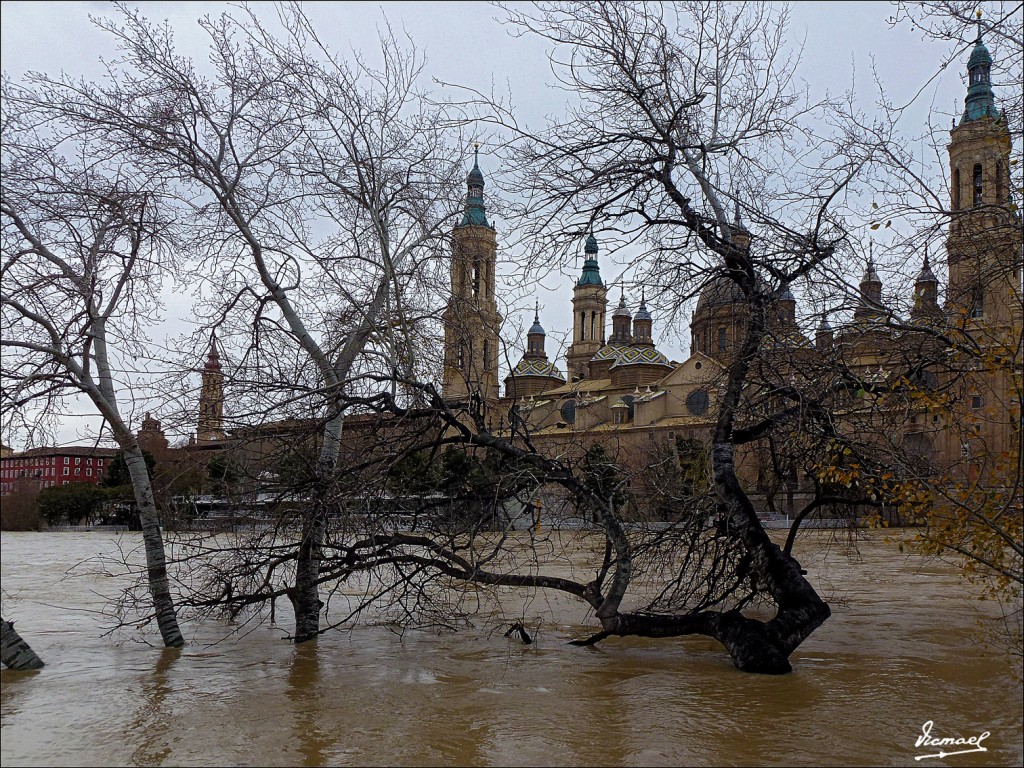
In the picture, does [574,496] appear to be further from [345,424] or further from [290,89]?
[290,89]

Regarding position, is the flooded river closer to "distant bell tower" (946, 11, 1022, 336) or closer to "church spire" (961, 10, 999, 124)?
"distant bell tower" (946, 11, 1022, 336)

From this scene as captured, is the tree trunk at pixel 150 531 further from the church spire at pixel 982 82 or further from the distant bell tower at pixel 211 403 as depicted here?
the church spire at pixel 982 82

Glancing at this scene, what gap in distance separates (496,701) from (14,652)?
5.75 m

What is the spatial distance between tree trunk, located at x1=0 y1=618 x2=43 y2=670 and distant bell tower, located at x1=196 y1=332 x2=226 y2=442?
298cm

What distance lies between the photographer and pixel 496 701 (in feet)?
32.0

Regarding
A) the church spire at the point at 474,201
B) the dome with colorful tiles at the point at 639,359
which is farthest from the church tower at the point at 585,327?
the church spire at the point at 474,201

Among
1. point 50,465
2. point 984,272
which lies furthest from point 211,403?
point 984,272

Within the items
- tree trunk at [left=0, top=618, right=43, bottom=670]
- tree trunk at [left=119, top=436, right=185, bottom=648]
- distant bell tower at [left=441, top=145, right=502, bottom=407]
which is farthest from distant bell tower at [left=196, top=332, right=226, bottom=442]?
tree trunk at [left=0, top=618, right=43, bottom=670]

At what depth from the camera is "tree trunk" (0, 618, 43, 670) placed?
35.0 feet

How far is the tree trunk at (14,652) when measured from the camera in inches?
420

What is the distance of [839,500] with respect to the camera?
39.7ft

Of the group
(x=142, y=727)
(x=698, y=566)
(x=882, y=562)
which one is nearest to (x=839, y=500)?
(x=698, y=566)

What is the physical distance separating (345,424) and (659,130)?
551 centimetres

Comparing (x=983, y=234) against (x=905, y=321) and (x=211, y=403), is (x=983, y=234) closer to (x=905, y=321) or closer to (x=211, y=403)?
(x=905, y=321)
